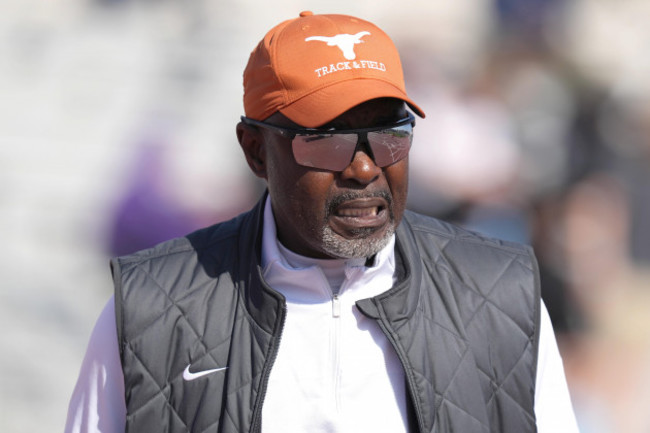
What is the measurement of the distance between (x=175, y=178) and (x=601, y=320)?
8.48 feet

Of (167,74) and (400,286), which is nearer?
(400,286)

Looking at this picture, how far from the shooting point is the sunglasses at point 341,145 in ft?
6.60

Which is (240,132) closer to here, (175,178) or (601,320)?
(175,178)

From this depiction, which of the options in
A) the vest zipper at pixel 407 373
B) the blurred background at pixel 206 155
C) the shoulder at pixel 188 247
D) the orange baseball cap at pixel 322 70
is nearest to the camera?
the vest zipper at pixel 407 373

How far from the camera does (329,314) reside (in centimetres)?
→ 204

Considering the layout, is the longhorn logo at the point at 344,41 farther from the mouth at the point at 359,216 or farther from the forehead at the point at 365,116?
the mouth at the point at 359,216

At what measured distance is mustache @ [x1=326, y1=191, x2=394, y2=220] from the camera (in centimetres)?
202

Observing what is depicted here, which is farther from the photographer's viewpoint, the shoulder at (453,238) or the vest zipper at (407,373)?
the shoulder at (453,238)

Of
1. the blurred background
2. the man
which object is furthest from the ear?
the blurred background

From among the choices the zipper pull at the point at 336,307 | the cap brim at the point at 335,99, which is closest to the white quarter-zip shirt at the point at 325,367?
the zipper pull at the point at 336,307

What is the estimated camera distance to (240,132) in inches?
89.7

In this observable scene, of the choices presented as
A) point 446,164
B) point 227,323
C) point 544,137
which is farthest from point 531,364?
point 544,137

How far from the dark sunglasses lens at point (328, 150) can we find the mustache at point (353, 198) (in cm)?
7

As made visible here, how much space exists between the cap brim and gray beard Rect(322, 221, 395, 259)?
274mm
